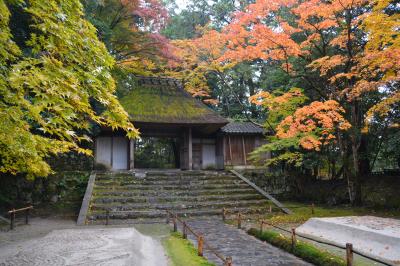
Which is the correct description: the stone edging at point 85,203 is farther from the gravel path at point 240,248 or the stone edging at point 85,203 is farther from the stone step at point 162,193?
the gravel path at point 240,248

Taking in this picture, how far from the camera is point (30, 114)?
12.8 feet

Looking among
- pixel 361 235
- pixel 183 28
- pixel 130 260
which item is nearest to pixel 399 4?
pixel 361 235

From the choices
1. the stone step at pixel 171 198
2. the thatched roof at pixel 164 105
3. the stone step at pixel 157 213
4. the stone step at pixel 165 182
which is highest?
the thatched roof at pixel 164 105

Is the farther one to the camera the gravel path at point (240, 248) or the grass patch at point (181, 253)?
the gravel path at point (240, 248)

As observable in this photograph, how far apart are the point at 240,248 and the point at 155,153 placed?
23.3 metres

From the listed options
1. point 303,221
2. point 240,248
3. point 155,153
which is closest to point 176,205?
point 303,221

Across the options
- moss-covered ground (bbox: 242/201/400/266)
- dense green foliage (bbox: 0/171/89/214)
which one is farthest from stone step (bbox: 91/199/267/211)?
dense green foliage (bbox: 0/171/89/214)

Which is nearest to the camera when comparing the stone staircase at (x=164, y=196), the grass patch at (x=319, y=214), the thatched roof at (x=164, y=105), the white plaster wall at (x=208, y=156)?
the grass patch at (x=319, y=214)

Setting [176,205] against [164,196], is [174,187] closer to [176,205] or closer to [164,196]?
[164,196]

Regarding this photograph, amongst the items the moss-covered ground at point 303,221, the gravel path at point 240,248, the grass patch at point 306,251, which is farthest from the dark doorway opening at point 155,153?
the grass patch at point 306,251

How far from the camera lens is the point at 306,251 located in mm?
6852

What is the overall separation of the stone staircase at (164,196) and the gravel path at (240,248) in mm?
2472

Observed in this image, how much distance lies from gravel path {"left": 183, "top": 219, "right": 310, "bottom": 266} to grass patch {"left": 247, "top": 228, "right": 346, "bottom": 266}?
0.44 ft

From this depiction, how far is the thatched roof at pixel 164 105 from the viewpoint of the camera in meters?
17.8
